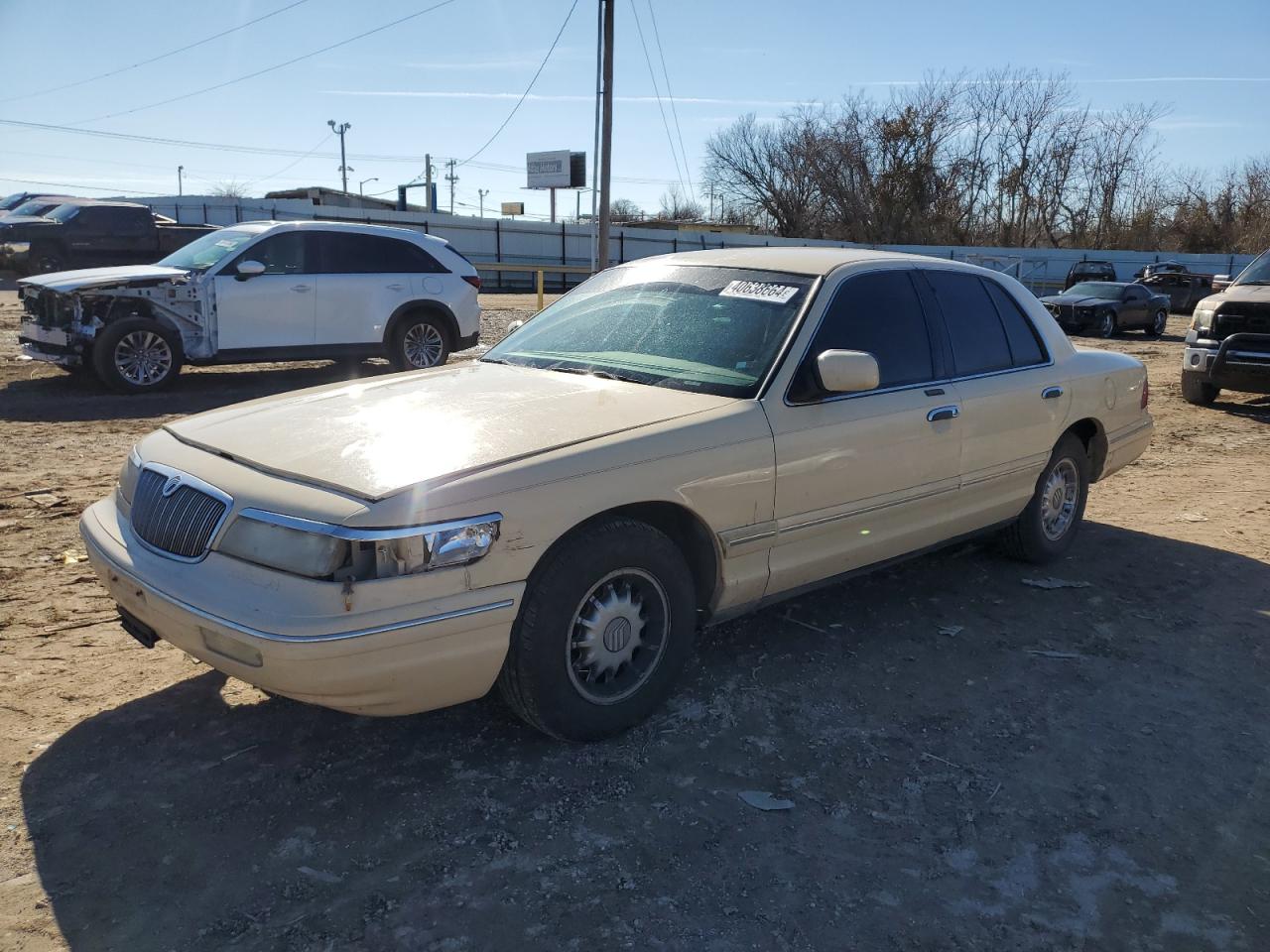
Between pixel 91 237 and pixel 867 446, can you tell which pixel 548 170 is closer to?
pixel 91 237

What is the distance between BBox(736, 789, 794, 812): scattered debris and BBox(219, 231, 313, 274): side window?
29.8ft

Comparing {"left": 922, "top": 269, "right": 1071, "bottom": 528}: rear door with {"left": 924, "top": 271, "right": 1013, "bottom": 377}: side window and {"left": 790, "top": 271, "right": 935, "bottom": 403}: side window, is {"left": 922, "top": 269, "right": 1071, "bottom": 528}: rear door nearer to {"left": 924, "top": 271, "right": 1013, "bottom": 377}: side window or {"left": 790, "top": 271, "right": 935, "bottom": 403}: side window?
{"left": 924, "top": 271, "right": 1013, "bottom": 377}: side window

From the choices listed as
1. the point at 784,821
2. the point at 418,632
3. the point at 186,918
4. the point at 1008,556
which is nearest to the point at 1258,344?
the point at 1008,556

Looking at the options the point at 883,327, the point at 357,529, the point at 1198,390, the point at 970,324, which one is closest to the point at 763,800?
the point at 357,529

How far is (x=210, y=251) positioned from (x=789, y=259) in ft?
27.0

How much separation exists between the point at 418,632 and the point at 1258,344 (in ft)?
36.7

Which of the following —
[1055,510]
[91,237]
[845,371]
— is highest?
[91,237]

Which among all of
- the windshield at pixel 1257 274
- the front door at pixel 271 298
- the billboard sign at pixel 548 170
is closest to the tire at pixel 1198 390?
the windshield at pixel 1257 274

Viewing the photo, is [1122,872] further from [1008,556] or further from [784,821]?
[1008,556]

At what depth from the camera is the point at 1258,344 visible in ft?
36.0

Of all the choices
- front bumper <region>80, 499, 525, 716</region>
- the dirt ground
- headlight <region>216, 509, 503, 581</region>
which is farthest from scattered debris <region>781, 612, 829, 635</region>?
headlight <region>216, 509, 503, 581</region>

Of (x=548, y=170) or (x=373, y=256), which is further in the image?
(x=548, y=170)

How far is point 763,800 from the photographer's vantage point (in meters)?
3.19

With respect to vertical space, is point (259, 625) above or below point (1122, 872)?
above
